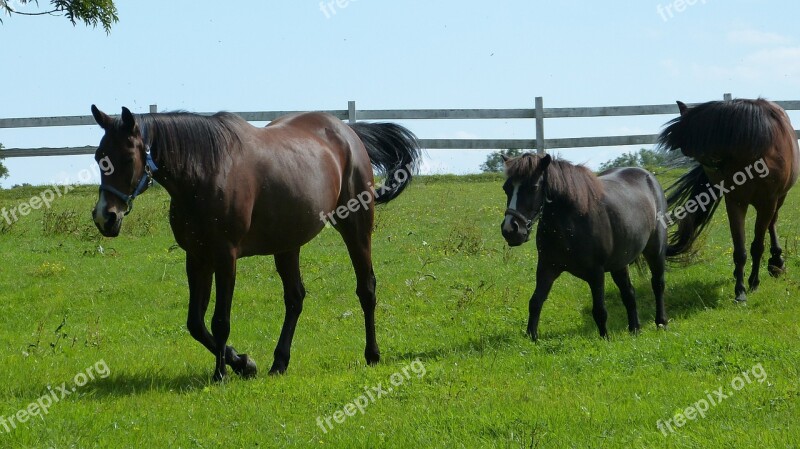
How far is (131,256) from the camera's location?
13758 mm

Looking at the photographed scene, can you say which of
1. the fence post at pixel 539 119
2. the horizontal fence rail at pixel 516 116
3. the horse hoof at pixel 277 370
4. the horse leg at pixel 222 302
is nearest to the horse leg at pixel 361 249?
the horse hoof at pixel 277 370

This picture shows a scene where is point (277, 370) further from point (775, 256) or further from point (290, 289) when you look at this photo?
point (775, 256)

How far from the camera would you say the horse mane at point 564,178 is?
8164 mm

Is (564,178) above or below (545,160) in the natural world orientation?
below

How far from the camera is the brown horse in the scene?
6.55 m

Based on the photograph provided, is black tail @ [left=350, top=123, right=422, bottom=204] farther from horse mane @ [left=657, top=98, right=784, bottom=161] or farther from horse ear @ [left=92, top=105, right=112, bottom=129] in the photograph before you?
horse ear @ [left=92, top=105, right=112, bottom=129]

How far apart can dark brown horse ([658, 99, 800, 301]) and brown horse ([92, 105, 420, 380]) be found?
404cm

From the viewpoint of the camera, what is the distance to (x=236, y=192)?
716 centimetres

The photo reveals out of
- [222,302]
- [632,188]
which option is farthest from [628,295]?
[222,302]

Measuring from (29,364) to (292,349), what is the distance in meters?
2.39

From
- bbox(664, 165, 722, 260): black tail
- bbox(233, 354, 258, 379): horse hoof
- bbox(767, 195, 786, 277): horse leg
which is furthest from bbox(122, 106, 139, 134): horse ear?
bbox(767, 195, 786, 277): horse leg

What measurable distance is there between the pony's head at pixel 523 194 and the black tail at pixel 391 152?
5.76 ft

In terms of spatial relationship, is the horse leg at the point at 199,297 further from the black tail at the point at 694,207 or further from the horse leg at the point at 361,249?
the black tail at the point at 694,207

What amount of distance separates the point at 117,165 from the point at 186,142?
681 millimetres
